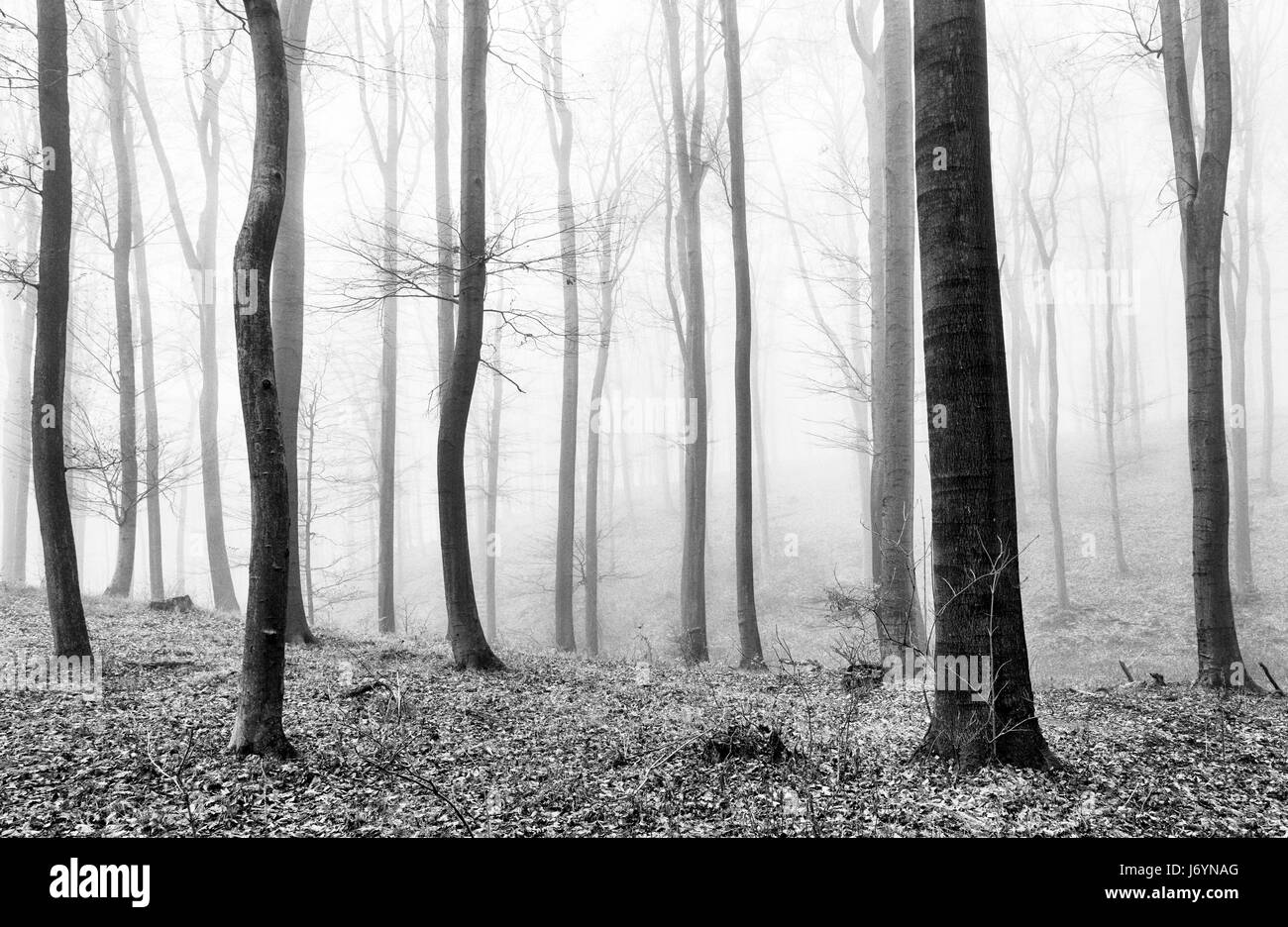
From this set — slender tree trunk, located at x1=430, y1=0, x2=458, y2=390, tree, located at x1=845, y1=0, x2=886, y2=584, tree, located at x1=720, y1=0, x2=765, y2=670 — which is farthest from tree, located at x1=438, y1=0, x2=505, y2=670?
tree, located at x1=845, y1=0, x2=886, y2=584

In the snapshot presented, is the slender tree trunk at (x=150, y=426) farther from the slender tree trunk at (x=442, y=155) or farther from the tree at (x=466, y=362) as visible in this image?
the tree at (x=466, y=362)

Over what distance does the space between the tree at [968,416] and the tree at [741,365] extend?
5.76 meters

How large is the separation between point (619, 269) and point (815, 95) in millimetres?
7445

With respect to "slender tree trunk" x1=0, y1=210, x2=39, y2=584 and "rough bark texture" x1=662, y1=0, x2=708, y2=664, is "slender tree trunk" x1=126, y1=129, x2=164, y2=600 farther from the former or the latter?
"rough bark texture" x1=662, y1=0, x2=708, y2=664

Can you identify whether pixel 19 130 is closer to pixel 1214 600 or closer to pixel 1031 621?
pixel 1214 600

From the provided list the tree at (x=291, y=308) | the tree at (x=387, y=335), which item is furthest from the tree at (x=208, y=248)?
the tree at (x=291, y=308)

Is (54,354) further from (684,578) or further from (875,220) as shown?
(875,220)

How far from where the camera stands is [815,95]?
19.3m

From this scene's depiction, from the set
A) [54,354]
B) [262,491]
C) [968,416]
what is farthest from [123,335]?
[968,416]

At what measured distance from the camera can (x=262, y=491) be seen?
478 centimetres

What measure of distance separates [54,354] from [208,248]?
11009 millimetres

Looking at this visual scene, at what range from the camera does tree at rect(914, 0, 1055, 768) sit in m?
4.35

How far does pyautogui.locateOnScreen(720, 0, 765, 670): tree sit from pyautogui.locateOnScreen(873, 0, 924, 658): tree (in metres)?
1.93
